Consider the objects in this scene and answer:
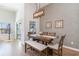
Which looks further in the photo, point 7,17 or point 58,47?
point 7,17

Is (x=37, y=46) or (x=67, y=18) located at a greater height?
(x=67, y=18)

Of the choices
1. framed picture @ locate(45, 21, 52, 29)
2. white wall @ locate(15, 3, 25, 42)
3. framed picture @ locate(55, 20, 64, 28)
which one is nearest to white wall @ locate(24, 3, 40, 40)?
→ white wall @ locate(15, 3, 25, 42)

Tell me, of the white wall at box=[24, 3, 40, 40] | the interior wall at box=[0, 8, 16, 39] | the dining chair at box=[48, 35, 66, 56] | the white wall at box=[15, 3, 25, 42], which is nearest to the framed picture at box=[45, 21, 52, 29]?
the white wall at box=[24, 3, 40, 40]

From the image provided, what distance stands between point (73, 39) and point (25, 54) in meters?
1.03

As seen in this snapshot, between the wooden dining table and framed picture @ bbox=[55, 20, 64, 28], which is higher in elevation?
framed picture @ bbox=[55, 20, 64, 28]

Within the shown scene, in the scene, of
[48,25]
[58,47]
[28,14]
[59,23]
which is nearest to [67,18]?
[59,23]

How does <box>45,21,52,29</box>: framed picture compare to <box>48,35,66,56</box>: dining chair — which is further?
<box>45,21,52,29</box>: framed picture

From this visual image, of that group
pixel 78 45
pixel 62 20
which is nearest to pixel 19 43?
pixel 62 20

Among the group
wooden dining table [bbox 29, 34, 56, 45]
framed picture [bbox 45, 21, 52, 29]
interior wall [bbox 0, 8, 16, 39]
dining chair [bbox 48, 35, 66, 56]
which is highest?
interior wall [bbox 0, 8, 16, 39]

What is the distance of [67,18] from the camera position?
265cm

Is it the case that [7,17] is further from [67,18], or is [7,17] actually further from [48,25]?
[67,18]

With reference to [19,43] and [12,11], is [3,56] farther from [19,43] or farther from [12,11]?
[12,11]

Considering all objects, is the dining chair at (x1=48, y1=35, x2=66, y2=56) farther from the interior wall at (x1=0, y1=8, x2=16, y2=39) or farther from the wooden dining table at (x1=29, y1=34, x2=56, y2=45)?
the interior wall at (x1=0, y1=8, x2=16, y2=39)

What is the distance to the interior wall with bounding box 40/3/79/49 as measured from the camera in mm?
2609
